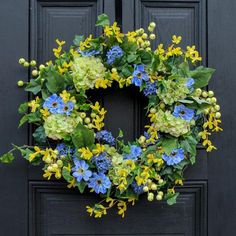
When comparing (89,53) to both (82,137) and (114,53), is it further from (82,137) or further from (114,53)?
(82,137)

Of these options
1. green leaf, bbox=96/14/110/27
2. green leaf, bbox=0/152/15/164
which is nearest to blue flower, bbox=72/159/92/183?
green leaf, bbox=0/152/15/164

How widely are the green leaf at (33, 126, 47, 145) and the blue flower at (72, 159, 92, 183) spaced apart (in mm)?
151

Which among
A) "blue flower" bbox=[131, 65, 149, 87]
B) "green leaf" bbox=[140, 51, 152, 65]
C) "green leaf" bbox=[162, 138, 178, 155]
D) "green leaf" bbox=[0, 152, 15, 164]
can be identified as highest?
"green leaf" bbox=[140, 51, 152, 65]

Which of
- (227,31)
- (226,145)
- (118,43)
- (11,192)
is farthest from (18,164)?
(227,31)

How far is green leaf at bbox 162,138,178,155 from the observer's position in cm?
167

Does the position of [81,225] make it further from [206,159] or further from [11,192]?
[206,159]

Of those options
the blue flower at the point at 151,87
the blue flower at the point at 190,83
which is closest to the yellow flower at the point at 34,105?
the blue flower at the point at 151,87

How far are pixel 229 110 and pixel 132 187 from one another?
0.43 meters

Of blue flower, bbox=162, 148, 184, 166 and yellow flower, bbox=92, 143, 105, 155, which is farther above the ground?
yellow flower, bbox=92, 143, 105, 155

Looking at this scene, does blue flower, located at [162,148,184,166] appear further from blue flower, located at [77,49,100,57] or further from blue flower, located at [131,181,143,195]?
blue flower, located at [77,49,100,57]

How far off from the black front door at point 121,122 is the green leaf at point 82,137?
18cm

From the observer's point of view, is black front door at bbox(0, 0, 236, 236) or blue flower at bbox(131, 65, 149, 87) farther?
black front door at bbox(0, 0, 236, 236)

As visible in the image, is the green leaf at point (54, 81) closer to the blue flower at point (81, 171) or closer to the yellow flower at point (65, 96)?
the yellow flower at point (65, 96)

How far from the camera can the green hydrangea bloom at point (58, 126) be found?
1643 mm
